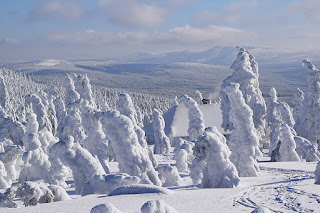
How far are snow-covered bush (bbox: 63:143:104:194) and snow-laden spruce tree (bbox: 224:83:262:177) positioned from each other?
7.33 metres

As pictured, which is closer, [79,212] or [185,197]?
[79,212]

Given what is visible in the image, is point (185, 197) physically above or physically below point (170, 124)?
above

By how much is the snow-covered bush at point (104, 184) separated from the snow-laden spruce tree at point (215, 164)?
286 cm

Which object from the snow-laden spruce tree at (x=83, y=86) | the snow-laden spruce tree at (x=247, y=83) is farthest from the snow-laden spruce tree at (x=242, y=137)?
the snow-laden spruce tree at (x=83, y=86)

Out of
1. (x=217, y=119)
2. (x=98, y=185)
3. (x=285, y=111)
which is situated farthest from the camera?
(x=217, y=119)

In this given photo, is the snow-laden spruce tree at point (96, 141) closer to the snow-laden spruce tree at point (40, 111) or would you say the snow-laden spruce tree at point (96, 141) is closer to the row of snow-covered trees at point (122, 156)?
the row of snow-covered trees at point (122, 156)

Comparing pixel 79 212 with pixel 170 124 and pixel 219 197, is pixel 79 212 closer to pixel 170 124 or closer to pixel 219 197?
pixel 219 197

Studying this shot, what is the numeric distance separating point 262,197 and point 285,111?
34165 mm

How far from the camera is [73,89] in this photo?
1523 inches

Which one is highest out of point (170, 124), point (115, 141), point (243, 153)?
point (115, 141)

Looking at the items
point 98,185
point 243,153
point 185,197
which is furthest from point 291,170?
point 98,185

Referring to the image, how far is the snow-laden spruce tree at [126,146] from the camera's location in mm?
13979

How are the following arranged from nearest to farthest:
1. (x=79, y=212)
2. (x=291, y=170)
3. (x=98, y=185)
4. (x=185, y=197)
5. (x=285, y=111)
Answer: (x=79, y=212)
(x=185, y=197)
(x=98, y=185)
(x=291, y=170)
(x=285, y=111)

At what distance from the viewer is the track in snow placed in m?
9.25
